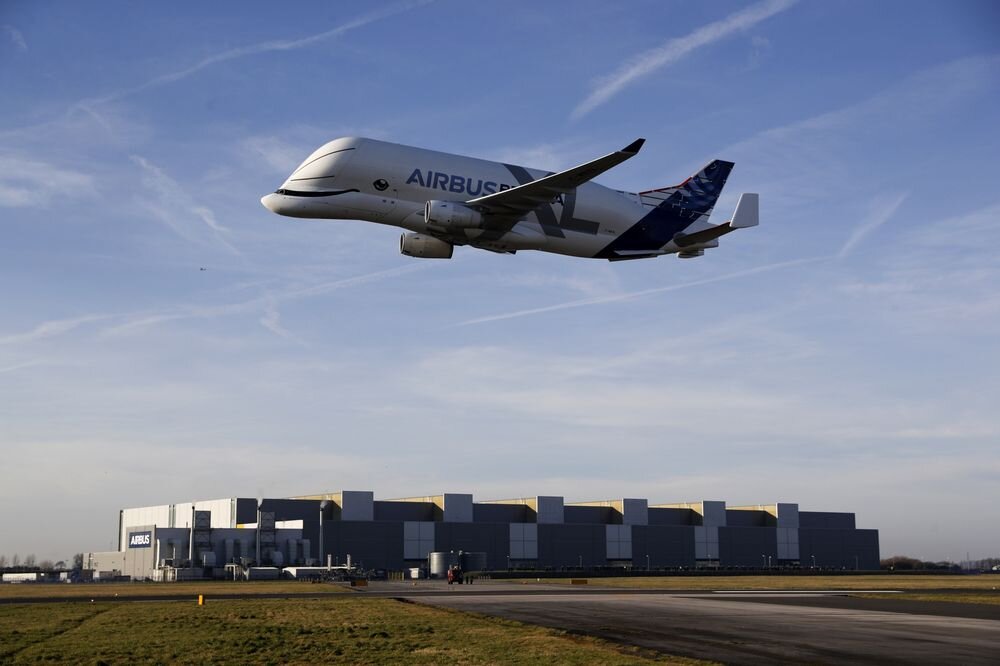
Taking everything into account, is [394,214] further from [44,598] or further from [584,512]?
[584,512]

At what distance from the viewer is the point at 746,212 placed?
4547 centimetres

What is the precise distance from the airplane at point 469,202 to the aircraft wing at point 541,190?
1.4 inches

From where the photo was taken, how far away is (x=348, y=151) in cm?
3794

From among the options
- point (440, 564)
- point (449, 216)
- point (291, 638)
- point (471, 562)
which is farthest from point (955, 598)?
point (440, 564)

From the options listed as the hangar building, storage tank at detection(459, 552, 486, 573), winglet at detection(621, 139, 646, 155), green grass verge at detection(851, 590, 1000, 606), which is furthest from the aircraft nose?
the hangar building

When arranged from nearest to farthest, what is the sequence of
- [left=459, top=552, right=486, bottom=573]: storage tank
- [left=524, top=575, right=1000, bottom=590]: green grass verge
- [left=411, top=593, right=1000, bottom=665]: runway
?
[left=411, top=593, right=1000, bottom=665]: runway → [left=524, top=575, right=1000, bottom=590]: green grass verge → [left=459, top=552, right=486, bottom=573]: storage tank

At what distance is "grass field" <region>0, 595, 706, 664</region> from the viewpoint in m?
26.8

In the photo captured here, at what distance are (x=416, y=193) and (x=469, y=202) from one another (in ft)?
6.98

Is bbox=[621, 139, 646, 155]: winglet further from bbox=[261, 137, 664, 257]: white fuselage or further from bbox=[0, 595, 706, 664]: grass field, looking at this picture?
bbox=[0, 595, 706, 664]: grass field

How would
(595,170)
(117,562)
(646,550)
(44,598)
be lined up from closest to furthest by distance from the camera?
(595,170), (44,598), (117,562), (646,550)

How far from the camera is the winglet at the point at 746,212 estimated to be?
44.9 meters

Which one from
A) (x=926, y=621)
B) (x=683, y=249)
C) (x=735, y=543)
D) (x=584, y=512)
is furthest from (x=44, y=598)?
(x=735, y=543)

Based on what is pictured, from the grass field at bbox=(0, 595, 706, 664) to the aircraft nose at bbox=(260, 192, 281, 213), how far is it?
49.1 feet

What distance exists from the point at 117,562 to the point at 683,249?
10665 cm
